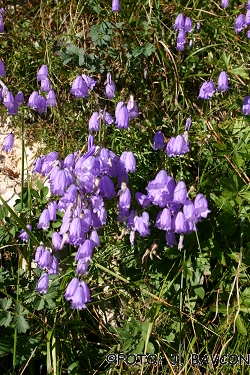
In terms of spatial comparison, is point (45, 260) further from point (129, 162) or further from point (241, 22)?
point (241, 22)

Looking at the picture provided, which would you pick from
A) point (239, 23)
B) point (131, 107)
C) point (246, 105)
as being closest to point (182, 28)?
point (239, 23)

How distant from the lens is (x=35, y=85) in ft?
12.9

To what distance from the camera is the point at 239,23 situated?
353 cm

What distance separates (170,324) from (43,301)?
0.80 m

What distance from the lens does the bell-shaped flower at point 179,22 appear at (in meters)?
3.52

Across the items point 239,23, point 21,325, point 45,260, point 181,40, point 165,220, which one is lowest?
A: point 21,325

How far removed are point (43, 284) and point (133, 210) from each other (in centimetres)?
68

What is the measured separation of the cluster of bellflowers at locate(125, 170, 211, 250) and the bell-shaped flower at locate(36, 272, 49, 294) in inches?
22.1

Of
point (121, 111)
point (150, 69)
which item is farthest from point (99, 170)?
point (150, 69)

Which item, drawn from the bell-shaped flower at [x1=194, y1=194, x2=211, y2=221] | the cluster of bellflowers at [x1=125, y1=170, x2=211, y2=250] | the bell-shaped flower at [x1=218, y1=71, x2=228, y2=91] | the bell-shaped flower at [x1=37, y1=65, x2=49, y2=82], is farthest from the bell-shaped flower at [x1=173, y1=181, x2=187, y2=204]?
the bell-shaped flower at [x1=37, y1=65, x2=49, y2=82]

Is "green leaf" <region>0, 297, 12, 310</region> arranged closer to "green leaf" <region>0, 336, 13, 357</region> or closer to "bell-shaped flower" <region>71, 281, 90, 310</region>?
"green leaf" <region>0, 336, 13, 357</region>

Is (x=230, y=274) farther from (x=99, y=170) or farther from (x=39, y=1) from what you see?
(x=39, y=1)

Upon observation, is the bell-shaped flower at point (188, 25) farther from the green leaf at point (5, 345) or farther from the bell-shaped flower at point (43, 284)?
the green leaf at point (5, 345)

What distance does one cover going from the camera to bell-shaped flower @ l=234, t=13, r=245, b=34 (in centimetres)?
352
